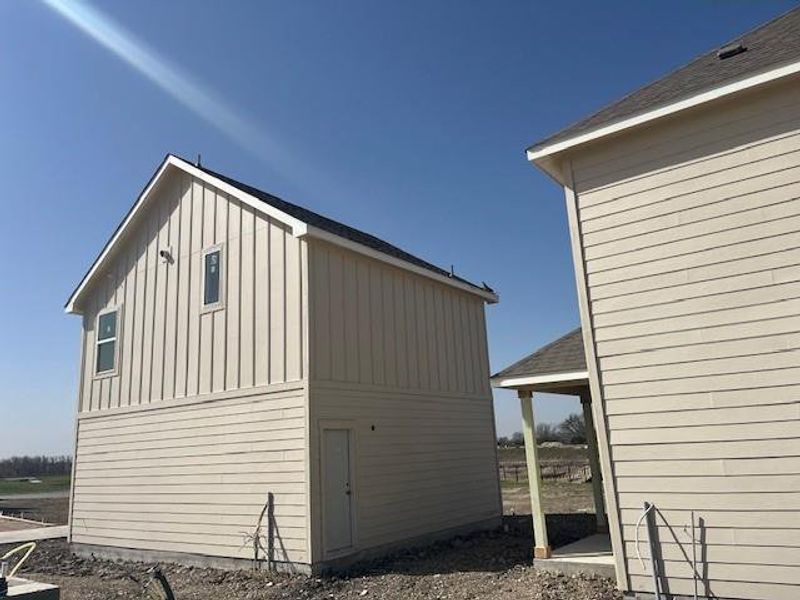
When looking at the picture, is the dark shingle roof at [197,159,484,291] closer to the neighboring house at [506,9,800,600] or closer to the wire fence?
the neighboring house at [506,9,800,600]

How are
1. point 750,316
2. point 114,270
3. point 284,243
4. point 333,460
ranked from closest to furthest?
1. point 750,316
2. point 333,460
3. point 284,243
4. point 114,270

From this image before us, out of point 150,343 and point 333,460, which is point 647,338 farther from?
point 150,343

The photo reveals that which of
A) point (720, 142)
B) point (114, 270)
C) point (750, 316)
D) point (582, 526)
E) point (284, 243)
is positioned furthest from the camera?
point (114, 270)

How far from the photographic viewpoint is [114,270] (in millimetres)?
14023

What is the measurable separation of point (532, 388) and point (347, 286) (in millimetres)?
4066

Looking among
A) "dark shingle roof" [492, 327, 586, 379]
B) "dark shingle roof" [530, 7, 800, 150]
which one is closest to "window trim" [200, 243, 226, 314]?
"dark shingle roof" [492, 327, 586, 379]

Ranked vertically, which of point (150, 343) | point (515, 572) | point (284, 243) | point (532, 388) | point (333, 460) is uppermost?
point (284, 243)

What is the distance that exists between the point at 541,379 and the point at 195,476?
6821 millimetres

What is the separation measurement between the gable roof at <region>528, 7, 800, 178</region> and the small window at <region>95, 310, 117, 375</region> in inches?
411

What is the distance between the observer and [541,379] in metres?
8.18

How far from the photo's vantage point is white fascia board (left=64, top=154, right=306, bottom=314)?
34.3 feet

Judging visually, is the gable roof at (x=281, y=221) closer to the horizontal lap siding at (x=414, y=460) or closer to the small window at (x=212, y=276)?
the small window at (x=212, y=276)

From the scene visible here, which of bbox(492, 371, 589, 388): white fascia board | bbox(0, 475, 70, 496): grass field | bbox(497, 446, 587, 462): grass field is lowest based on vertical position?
bbox(0, 475, 70, 496): grass field

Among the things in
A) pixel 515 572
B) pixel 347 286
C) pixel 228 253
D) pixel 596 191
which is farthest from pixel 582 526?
pixel 228 253
